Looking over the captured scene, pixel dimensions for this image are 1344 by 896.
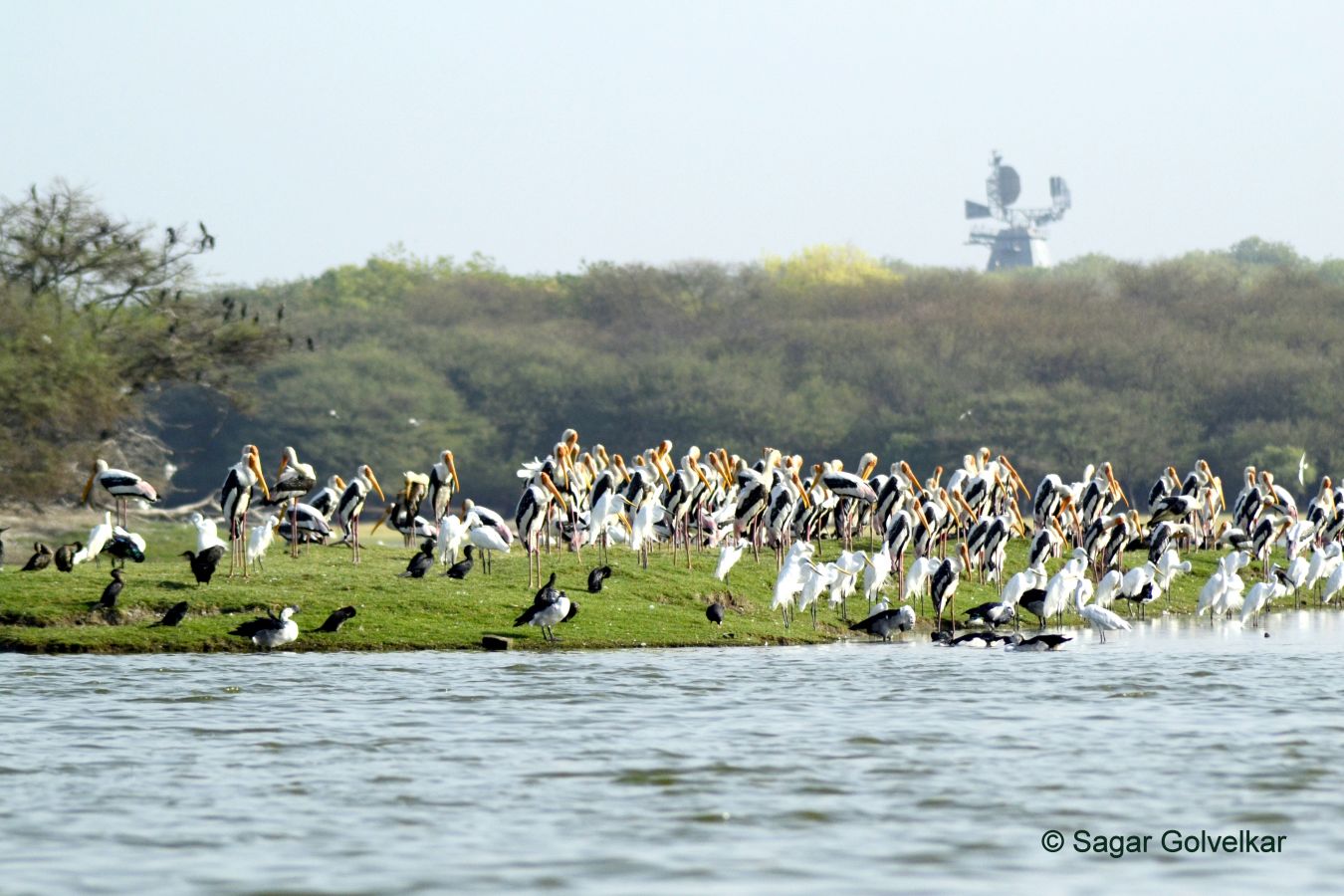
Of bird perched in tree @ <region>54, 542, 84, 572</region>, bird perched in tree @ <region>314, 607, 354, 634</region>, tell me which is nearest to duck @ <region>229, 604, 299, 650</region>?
bird perched in tree @ <region>314, 607, 354, 634</region>

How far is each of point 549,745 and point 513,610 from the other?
7.03 m

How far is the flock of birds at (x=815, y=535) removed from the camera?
74.8 feet

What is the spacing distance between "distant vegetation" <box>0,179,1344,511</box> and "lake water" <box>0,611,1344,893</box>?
138 feet

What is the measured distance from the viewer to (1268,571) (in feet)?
99.0

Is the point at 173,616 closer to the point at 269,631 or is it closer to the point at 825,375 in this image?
the point at 269,631

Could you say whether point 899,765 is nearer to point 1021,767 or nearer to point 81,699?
point 1021,767

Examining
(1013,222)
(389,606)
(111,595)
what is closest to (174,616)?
(111,595)

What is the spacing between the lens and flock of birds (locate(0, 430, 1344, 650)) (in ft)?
74.8

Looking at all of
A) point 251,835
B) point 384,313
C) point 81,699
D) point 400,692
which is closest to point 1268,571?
point 400,692

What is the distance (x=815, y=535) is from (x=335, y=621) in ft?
32.5

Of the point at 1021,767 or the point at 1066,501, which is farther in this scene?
the point at 1066,501

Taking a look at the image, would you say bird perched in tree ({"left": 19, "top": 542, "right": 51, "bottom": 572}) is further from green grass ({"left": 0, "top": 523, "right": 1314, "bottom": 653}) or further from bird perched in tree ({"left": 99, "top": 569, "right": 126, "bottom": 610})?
bird perched in tree ({"left": 99, "top": 569, "right": 126, "bottom": 610})

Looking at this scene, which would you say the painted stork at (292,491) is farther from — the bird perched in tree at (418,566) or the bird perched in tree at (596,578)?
the bird perched in tree at (596,578)

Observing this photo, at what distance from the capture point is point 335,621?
65.5 ft
